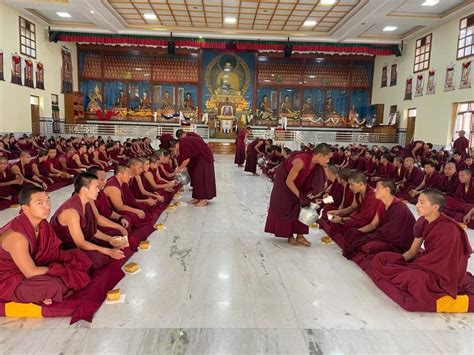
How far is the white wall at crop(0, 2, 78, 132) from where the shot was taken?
14023 millimetres

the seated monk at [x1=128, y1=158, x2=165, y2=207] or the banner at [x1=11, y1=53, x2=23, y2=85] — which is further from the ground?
the banner at [x1=11, y1=53, x2=23, y2=85]

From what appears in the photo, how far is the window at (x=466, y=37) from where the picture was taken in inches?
524

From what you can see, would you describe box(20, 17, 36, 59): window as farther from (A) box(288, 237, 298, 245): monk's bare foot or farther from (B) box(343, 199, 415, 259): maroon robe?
(B) box(343, 199, 415, 259): maroon robe

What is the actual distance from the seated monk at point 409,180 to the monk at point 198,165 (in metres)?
4.15

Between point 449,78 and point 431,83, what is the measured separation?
1.35 metres

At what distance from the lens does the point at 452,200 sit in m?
6.56

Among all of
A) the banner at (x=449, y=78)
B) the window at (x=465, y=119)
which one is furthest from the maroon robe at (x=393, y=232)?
the banner at (x=449, y=78)

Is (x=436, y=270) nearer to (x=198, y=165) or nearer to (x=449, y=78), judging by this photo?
(x=198, y=165)

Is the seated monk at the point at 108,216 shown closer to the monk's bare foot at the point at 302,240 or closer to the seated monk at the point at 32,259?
the seated monk at the point at 32,259

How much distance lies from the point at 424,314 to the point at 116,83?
22.0 metres

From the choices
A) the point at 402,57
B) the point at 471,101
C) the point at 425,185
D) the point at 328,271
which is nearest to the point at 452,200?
the point at 425,185

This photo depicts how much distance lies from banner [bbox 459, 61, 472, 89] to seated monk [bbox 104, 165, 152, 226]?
12.9 meters

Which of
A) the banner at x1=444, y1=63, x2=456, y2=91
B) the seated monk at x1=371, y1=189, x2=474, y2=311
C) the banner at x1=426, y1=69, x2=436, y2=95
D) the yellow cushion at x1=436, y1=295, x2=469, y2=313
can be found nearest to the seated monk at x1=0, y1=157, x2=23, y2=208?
the seated monk at x1=371, y1=189, x2=474, y2=311

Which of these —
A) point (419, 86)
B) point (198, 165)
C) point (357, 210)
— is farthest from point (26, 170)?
point (419, 86)
